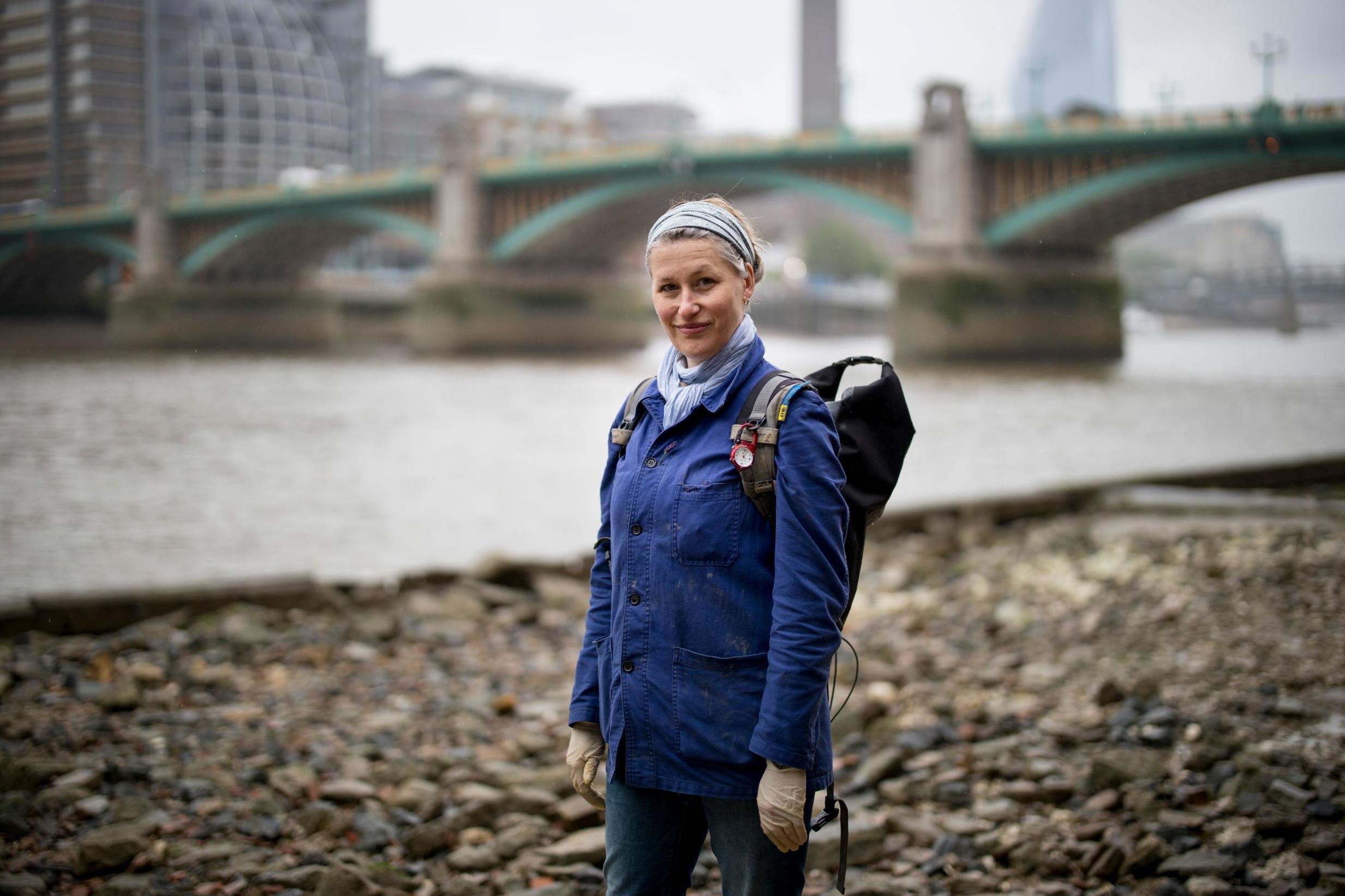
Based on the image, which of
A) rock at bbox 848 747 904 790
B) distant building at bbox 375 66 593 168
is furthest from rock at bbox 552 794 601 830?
distant building at bbox 375 66 593 168

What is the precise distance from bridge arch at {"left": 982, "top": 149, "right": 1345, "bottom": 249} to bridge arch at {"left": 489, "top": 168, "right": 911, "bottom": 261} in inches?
96.7

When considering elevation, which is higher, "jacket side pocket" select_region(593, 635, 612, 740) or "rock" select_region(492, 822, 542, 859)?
"jacket side pocket" select_region(593, 635, 612, 740)

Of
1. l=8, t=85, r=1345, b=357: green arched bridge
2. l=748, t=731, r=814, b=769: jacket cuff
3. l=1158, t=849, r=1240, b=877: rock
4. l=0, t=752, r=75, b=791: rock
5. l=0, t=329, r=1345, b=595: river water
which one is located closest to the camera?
l=748, t=731, r=814, b=769: jacket cuff

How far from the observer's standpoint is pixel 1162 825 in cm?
307

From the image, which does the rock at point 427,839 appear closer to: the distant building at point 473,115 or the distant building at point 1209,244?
the distant building at point 473,115

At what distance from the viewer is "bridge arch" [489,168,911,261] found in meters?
28.8

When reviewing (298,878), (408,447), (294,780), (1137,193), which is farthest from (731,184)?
(298,878)

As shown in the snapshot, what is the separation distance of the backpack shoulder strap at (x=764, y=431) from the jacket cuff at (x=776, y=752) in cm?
31

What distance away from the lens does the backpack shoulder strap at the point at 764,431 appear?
171 centimetres

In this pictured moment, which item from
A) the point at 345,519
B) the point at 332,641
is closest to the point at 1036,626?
the point at 332,641

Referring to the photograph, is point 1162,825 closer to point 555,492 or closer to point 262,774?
point 262,774

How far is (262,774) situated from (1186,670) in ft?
10.3

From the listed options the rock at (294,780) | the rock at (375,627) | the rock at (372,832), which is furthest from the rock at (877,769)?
the rock at (375,627)

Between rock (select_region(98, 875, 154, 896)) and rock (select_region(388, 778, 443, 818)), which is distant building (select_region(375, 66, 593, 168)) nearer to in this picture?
rock (select_region(388, 778, 443, 818))
